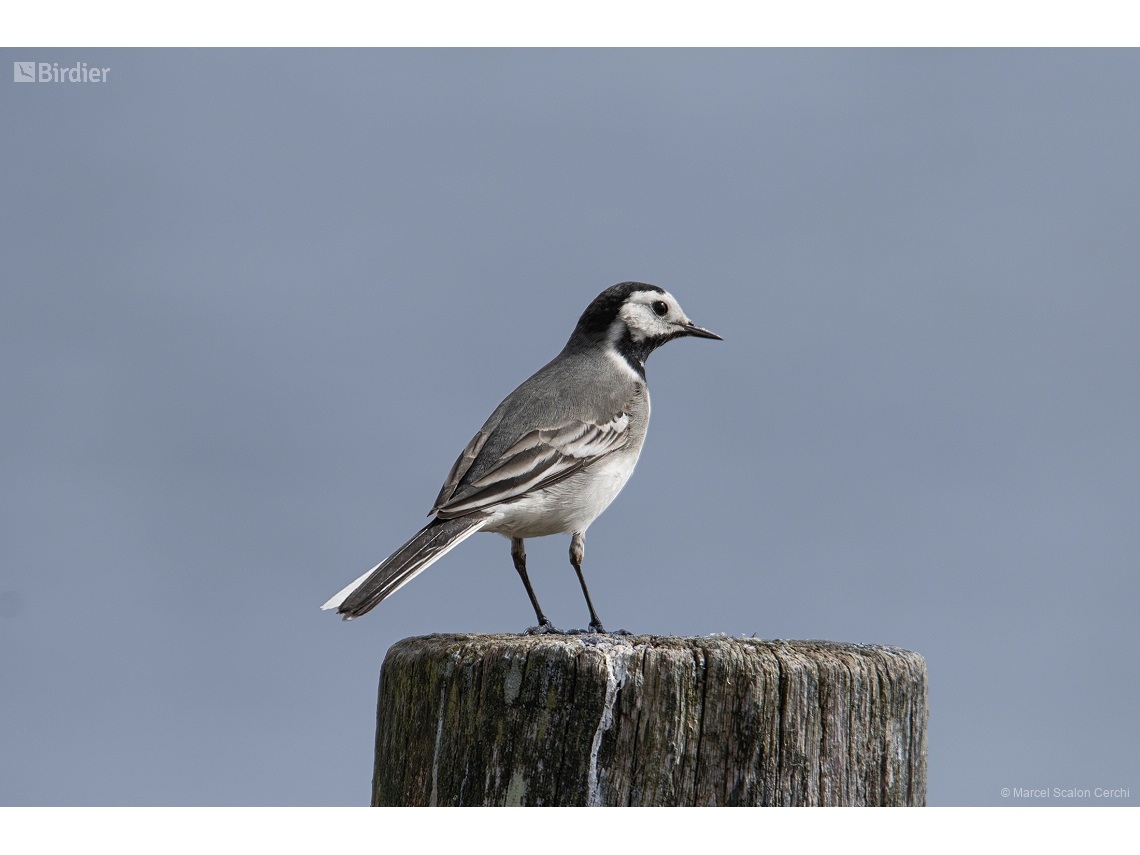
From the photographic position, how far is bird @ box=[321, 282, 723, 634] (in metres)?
6.65

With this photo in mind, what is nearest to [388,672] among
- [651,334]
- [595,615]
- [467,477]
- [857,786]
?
[857,786]

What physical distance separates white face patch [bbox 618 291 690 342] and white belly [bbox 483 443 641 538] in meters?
1.54

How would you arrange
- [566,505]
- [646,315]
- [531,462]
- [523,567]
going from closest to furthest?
1. [531,462]
2. [566,505]
3. [523,567]
4. [646,315]

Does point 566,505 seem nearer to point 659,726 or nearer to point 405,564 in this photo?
A: point 405,564

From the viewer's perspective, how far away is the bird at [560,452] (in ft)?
21.8

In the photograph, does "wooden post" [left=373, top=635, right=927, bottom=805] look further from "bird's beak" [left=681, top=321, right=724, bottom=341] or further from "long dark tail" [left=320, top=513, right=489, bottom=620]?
"bird's beak" [left=681, top=321, right=724, bottom=341]

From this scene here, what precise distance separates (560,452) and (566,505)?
1.24 feet

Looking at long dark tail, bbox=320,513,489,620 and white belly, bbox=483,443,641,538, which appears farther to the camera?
white belly, bbox=483,443,641,538

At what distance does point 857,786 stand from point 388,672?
2.10 meters

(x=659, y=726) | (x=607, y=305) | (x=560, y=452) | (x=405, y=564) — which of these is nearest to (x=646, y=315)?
(x=607, y=305)

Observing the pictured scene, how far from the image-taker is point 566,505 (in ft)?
24.3

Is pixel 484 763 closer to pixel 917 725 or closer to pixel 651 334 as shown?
pixel 917 725

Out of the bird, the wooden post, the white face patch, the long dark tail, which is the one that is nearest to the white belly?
the bird

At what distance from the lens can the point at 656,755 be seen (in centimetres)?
409
